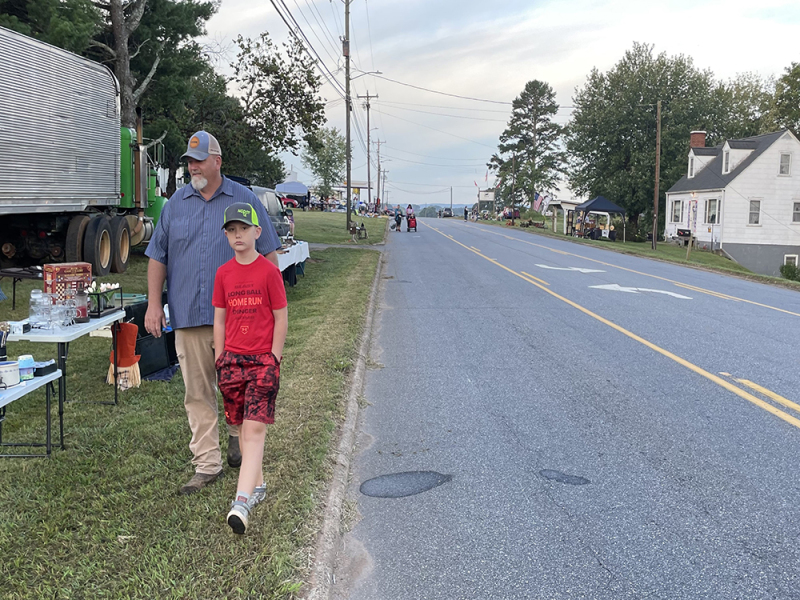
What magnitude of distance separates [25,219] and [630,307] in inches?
463

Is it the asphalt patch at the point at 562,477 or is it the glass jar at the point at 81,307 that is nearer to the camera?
the asphalt patch at the point at 562,477

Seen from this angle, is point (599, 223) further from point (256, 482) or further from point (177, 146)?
point (256, 482)

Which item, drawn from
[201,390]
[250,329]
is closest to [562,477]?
[250,329]

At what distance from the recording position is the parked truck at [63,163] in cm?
1073

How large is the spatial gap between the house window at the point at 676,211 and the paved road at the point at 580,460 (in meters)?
38.6

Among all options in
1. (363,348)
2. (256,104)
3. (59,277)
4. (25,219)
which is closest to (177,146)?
(256,104)

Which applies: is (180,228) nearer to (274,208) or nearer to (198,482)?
(198,482)

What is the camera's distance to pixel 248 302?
3906mm

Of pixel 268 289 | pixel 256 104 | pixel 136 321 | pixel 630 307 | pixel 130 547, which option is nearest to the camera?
pixel 130 547

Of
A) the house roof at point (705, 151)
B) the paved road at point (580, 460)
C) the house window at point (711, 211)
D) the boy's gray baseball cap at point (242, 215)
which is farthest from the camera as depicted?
the house roof at point (705, 151)

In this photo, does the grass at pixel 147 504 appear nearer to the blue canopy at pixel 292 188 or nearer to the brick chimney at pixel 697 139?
the brick chimney at pixel 697 139

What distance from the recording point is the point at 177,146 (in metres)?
22.5

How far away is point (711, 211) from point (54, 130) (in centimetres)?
3859

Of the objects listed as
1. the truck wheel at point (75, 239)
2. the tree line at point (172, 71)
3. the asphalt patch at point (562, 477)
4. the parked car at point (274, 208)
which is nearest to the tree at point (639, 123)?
the tree line at point (172, 71)
